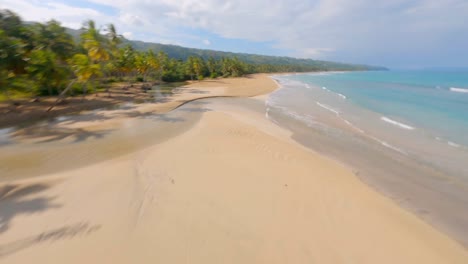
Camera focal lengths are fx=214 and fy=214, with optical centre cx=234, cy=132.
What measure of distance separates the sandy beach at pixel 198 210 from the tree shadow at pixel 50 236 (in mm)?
24

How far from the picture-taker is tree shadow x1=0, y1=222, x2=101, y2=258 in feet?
15.6

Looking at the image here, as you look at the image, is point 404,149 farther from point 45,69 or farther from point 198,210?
point 45,69

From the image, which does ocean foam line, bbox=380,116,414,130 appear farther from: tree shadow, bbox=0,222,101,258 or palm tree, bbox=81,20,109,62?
palm tree, bbox=81,20,109,62

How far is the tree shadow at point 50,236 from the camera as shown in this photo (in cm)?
475

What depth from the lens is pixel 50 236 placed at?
5098 mm

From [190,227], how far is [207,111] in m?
15.3

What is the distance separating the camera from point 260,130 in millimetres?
14234

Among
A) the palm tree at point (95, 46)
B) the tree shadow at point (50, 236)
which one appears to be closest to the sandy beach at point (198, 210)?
the tree shadow at point (50, 236)

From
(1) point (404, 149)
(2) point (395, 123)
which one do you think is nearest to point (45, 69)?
(1) point (404, 149)

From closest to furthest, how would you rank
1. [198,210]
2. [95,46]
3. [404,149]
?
1. [198,210]
2. [404,149]
3. [95,46]

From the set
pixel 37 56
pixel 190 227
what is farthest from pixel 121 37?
pixel 190 227

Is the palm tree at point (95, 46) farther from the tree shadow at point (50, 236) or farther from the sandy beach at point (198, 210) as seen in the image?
the tree shadow at point (50, 236)

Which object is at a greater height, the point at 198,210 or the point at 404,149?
the point at 198,210

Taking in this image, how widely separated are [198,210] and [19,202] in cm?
547
